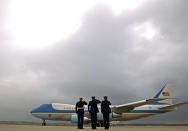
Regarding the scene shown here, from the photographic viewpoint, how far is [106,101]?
11516 mm

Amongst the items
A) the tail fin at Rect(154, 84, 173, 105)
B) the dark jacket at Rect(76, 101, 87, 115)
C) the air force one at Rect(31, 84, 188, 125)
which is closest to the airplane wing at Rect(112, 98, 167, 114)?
the air force one at Rect(31, 84, 188, 125)

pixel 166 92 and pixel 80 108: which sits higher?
pixel 166 92

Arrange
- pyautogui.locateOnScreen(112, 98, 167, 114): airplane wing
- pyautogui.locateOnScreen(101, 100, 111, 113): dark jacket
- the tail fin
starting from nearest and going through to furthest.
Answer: pyautogui.locateOnScreen(101, 100, 111, 113): dark jacket → pyautogui.locateOnScreen(112, 98, 167, 114): airplane wing → the tail fin

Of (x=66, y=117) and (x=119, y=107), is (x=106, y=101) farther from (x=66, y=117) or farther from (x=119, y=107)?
(x=66, y=117)

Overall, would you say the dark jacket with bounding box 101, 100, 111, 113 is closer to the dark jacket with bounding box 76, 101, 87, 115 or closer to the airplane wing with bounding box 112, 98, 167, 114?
the dark jacket with bounding box 76, 101, 87, 115

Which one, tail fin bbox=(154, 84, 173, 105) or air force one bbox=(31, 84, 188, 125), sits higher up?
tail fin bbox=(154, 84, 173, 105)

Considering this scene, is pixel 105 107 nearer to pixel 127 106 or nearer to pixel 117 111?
pixel 127 106

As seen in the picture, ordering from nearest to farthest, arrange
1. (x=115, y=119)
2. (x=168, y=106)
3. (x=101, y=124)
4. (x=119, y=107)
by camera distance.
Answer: (x=101, y=124) → (x=119, y=107) → (x=115, y=119) → (x=168, y=106)

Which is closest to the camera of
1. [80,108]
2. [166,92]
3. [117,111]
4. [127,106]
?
[80,108]

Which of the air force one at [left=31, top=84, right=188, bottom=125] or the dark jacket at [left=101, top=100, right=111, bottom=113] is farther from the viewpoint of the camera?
the air force one at [left=31, top=84, right=188, bottom=125]

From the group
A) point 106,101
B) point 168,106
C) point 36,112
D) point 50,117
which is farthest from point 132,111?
point 106,101

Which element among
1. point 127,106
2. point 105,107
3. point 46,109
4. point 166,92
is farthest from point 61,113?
point 105,107

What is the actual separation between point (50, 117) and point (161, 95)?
1603 cm

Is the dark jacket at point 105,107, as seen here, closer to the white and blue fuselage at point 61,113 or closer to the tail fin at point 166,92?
the white and blue fuselage at point 61,113
